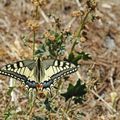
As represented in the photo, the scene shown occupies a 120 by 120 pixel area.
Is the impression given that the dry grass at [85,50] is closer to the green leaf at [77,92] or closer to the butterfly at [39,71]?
the green leaf at [77,92]

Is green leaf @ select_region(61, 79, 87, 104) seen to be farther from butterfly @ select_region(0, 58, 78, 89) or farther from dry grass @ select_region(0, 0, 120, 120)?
butterfly @ select_region(0, 58, 78, 89)

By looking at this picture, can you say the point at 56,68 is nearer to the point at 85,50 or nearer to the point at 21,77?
the point at 21,77

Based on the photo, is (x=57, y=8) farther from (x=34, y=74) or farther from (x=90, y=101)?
(x=34, y=74)

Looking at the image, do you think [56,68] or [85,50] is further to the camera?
[85,50]

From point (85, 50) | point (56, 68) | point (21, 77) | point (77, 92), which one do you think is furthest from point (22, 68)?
point (85, 50)

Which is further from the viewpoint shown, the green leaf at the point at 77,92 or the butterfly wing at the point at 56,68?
the green leaf at the point at 77,92

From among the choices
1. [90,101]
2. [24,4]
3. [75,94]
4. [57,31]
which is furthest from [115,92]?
[24,4]

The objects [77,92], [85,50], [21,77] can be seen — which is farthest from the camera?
[85,50]

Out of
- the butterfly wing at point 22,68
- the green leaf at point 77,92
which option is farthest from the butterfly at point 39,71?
the green leaf at point 77,92
